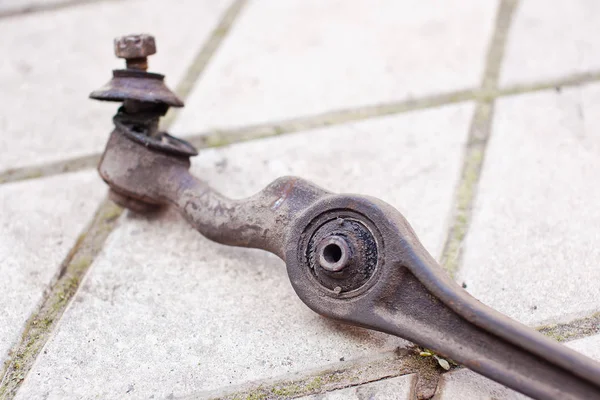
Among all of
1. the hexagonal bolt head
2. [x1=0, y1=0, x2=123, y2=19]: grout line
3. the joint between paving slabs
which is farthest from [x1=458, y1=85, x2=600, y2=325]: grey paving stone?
[x1=0, y1=0, x2=123, y2=19]: grout line

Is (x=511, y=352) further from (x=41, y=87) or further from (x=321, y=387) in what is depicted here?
(x=41, y=87)

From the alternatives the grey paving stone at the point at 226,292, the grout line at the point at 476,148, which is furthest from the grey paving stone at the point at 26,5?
the grout line at the point at 476,148

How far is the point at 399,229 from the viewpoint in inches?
27.8

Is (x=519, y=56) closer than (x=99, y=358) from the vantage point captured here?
No

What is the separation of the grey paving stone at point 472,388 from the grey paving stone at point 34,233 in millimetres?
533

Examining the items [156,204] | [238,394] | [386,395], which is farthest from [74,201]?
[386,395]

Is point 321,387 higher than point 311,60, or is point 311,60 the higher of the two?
point 311,60

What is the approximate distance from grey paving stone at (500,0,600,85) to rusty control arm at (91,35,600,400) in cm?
57

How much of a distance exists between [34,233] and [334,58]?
64 cm

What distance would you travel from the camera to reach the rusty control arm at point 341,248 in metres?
0.63

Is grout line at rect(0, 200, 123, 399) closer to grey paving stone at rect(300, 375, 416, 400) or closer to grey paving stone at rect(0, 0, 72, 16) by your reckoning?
grey paving stone at rect(300, 375, 416, 400)

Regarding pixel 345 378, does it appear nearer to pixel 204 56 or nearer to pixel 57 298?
pixel 57 298

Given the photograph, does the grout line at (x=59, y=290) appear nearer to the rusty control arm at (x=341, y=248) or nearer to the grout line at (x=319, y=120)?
the rusty control arm at (x=341, y=248)

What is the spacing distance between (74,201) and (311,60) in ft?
1.72
